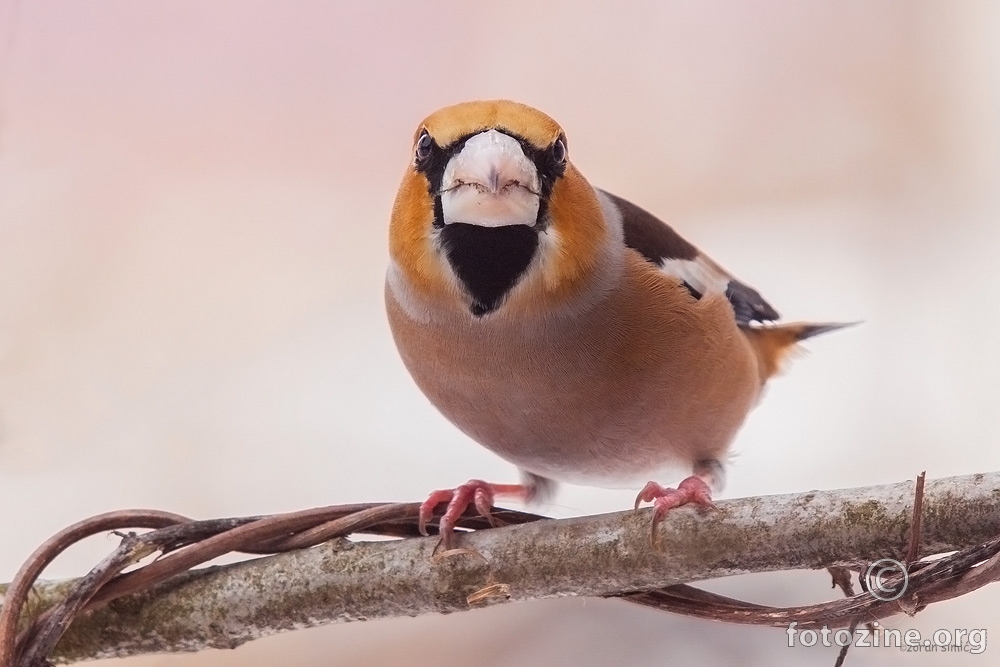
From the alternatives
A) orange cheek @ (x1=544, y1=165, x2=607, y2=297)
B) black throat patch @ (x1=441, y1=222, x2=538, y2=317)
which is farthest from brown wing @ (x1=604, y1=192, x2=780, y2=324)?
black throat patch @ (x1=441, y1=222, x2=538, y2=317)

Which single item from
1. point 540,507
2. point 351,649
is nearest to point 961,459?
point 540,507

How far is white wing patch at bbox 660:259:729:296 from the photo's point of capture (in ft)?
3.95

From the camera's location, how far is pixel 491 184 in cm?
89

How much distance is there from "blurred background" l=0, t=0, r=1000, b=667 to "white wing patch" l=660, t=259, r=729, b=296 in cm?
38

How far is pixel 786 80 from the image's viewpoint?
1.80m

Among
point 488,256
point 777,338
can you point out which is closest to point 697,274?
point 777,338

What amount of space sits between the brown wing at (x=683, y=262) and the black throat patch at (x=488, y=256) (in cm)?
23

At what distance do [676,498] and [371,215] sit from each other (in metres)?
0.94

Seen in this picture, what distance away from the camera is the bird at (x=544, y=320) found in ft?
3.15

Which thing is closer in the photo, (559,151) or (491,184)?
(491,184)

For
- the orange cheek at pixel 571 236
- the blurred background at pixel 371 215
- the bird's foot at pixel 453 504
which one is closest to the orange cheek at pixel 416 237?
the orange cheek at pixel 571 236

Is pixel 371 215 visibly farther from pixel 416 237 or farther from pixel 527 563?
pixel 527 563

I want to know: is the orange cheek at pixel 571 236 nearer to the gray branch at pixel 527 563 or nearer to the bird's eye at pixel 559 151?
the bird's eye at pixel 559 151

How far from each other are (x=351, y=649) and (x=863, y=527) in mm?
815
